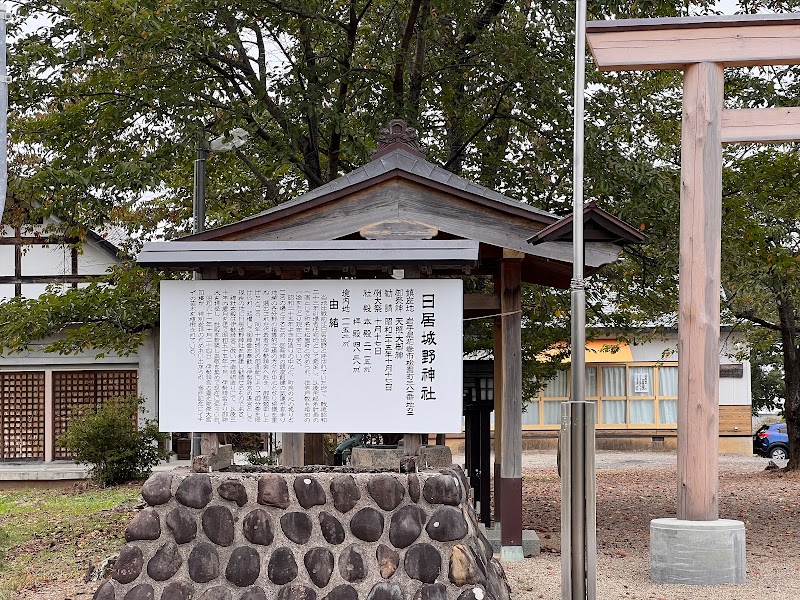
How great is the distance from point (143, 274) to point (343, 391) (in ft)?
29.4

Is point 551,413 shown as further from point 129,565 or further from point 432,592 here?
point 129,565

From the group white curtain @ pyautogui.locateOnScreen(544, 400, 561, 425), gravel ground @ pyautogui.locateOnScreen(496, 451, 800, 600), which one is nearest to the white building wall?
white curtain @ pyautogui.locateOnScreen(544, 400, 561, 425)

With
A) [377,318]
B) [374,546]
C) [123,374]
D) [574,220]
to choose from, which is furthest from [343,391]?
[123,374]

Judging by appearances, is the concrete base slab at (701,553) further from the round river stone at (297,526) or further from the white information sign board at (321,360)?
the round river stone at (297,526)

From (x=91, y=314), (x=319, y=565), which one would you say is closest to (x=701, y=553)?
(x=319, y=565)

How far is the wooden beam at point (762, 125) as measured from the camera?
9.95 metres

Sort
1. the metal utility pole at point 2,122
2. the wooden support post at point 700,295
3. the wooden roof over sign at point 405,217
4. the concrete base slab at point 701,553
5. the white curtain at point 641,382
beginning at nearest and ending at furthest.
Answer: the metal utility pole at point 2,122, the concrete base slab at point 701,553, the wooden support post at point 700,295, the wooden roof over sign at point 405,217, the white curtain at point 641,382

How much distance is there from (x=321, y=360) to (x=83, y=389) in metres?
18.4

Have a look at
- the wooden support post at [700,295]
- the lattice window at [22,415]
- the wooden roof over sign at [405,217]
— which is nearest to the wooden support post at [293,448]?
the wooden roof over sign at [405,217]

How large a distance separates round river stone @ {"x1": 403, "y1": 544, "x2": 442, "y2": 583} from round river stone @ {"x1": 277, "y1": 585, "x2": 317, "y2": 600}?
0.74 m

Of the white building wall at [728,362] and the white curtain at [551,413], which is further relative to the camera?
the white curtain at [551,413]

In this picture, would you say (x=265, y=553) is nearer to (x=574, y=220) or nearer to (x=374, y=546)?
(x=374, y=546)

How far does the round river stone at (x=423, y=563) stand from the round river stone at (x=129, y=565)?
2015 millimetres

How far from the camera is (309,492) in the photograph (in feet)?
25.5
